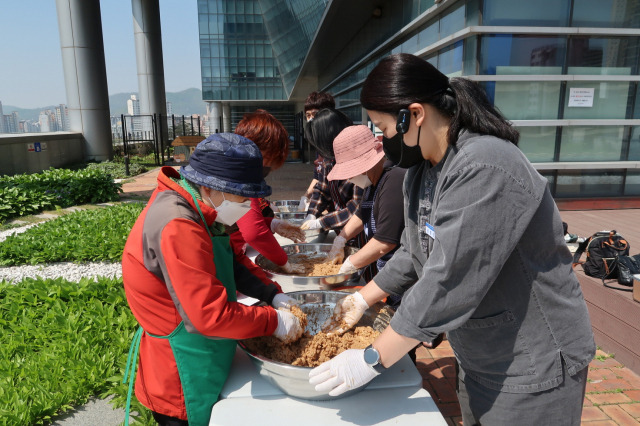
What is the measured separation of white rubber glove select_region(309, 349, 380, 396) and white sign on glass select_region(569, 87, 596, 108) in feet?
21.4

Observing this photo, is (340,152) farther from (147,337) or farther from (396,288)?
(147,337)

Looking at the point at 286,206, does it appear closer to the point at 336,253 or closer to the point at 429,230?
the point at 336,253

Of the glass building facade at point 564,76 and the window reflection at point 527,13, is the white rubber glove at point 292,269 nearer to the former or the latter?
the glass building facade at point 564,76

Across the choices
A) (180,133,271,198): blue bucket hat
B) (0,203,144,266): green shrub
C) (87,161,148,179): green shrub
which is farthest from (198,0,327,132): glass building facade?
(180,133,271,198): blue bucket hat

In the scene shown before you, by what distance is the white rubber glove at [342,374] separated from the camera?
48.3 inches

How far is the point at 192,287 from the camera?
1.24 m

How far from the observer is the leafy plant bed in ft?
7.68

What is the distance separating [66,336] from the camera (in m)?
3.05

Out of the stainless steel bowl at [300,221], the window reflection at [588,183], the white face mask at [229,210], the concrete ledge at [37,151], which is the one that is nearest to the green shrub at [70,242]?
the stainless steel bowl at [300,221]

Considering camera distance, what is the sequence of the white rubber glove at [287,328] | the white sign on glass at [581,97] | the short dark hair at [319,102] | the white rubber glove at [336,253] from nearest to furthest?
the white rubber glove at [287,328], the white rubber glove at [336,253], the short dark hair at [319,102], the white sign on glass at [581,97]

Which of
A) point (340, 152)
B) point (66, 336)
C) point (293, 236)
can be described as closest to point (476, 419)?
point (340, 152)

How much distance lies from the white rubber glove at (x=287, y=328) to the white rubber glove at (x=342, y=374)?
0.79 feet

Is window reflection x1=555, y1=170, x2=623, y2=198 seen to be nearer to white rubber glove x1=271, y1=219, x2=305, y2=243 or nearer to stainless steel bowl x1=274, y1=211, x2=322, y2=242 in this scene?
stainless steel bowl x1=274, y1=211, x2=322, y2=242

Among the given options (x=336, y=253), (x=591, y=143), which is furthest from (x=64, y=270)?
(x=591, y=143)
